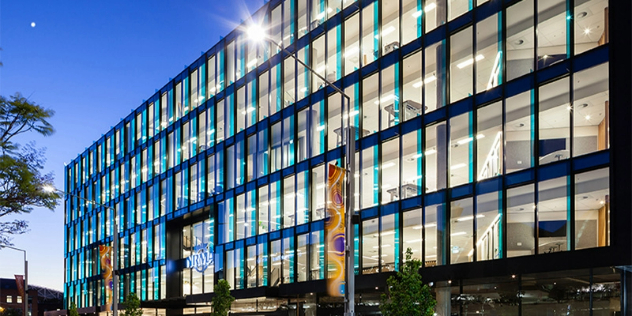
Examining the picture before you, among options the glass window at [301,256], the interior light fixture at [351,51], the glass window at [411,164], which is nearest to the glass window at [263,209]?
the glass window at [301,256]

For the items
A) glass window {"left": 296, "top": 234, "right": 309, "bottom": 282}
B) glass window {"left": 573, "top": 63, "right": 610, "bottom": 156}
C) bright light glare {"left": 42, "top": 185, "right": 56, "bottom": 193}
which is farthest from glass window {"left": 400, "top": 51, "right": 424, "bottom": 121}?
bright light glare {"left": 42, "top": 185, "right": 56, "bottom": 193}

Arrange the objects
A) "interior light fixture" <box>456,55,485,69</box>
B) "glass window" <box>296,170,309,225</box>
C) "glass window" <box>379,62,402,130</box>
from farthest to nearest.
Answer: "glass window" <box>296,170,309,225</box> < "glass window" <box>379,62,402,130</box> < "interior light fixture" <box>456,55,485,69</box>

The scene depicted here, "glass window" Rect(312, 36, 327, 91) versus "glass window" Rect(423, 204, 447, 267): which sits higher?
"glass window" Rect(312, 36, 327, 91)

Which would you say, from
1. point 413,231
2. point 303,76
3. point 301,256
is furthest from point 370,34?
point 301,256

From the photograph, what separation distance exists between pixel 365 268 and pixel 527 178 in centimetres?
1115

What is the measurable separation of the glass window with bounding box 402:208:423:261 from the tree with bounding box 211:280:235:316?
15.8 m

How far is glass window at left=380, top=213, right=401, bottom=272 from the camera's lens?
31594 mm

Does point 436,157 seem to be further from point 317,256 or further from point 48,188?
point 48,188

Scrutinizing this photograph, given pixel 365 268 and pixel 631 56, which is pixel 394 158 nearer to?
pixel 365 268

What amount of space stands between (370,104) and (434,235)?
833 centimetres

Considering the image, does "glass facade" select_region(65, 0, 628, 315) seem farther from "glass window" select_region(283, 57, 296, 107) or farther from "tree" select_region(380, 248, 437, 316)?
"tree" select_region(380, 248, 437, 316)

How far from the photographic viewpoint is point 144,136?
210 ft

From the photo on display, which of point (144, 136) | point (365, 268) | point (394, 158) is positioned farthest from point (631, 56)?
point (144, 136)

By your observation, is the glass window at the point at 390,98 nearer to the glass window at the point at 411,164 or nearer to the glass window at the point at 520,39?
the glass window at the point at 411,164
